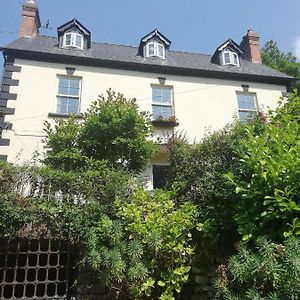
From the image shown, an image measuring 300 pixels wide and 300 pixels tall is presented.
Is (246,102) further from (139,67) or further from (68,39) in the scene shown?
(68,39)

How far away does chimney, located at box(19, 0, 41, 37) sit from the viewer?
551 inches

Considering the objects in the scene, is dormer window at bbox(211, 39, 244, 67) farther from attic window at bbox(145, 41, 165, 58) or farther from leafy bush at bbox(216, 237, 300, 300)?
leafy bush at bbox(216, 237, 300, 300)

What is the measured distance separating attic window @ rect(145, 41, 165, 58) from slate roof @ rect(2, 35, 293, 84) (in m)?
0.33

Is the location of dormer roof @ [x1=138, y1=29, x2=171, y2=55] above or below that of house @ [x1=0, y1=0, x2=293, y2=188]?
above

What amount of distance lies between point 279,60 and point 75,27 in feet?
47.7

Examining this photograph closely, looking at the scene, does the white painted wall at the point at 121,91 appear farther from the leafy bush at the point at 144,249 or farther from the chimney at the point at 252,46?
the leafy bush at the point at 144,249

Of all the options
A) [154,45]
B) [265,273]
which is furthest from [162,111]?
[265,273]

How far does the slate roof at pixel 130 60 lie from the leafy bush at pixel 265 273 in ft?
32.4

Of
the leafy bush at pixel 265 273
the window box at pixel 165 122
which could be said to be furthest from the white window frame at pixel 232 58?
the leafy bush at pixel 265 273

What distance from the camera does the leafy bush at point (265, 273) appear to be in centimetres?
408

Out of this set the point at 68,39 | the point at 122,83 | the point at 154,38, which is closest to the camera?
the point at 122,83

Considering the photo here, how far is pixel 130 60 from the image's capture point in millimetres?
13383

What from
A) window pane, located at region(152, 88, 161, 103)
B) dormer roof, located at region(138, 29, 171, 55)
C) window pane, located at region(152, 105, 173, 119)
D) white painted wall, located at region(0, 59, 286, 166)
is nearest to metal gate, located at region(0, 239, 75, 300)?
white painted wall, located at region(0, 59, 286, 166)

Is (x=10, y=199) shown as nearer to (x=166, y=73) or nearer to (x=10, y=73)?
(x=10, y=73)
